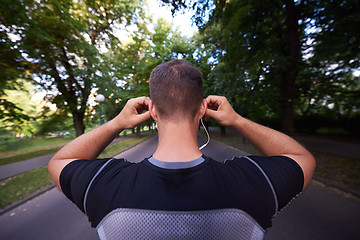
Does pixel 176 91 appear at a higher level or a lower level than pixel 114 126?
higher

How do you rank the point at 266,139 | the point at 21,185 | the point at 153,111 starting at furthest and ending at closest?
the point at 21,185 < the point at 266,139 < the point at 153,111

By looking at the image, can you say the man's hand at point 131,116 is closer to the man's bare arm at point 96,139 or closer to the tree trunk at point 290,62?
the man's bare arm at point 96,139

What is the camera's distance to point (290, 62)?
609cm

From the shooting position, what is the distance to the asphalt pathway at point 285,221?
2.67 meters

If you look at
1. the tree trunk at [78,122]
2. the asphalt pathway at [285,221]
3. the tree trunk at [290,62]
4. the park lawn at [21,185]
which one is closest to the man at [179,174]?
the asphalt pathway at [285,221]

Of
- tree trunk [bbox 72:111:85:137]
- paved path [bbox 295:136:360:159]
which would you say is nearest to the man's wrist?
tree trunk [bbox 72:111:85:137]

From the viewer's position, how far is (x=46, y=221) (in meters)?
3.29

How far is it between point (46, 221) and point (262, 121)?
23.3 m

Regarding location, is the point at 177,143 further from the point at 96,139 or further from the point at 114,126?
the point at 96,139

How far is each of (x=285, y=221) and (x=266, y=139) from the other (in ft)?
10.2

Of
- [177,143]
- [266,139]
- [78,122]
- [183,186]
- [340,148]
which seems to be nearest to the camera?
[183,186]

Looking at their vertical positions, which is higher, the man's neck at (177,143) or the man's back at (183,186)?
the man's neck at (177,143)

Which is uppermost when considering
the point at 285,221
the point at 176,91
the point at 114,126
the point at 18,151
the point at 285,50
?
the point at 285,50

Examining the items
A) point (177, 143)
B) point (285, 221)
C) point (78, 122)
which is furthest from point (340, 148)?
point (78, 122)
